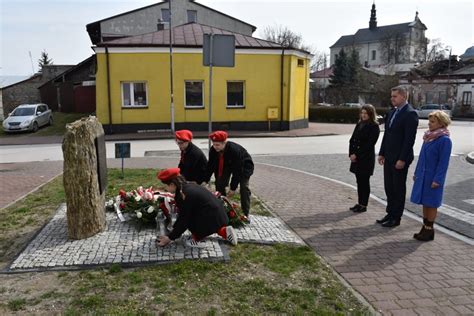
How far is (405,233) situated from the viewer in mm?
5883

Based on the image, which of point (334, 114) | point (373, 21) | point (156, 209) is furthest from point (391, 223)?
point (373, 21)

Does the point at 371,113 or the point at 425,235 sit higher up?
the point at 371,113

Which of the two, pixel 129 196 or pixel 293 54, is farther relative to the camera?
pixel 293 54

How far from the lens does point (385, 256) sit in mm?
4988

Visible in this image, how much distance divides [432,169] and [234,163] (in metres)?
2.54

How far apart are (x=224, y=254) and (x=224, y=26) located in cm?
3776

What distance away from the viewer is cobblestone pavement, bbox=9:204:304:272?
4547 millimetres

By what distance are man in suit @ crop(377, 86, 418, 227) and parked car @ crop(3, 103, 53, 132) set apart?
894 inches

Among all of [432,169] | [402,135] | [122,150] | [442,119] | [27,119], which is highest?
[442,119]

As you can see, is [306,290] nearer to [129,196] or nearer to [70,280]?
[70,280]

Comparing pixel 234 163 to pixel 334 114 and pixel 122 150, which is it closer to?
pixel 122 150

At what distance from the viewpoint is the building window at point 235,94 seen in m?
23.1

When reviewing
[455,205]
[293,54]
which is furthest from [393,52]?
[455,205]

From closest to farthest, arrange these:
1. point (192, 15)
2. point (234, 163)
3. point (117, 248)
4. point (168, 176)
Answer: point (168, 176), point (117, 248), point (234, 163), point (192, 15)
